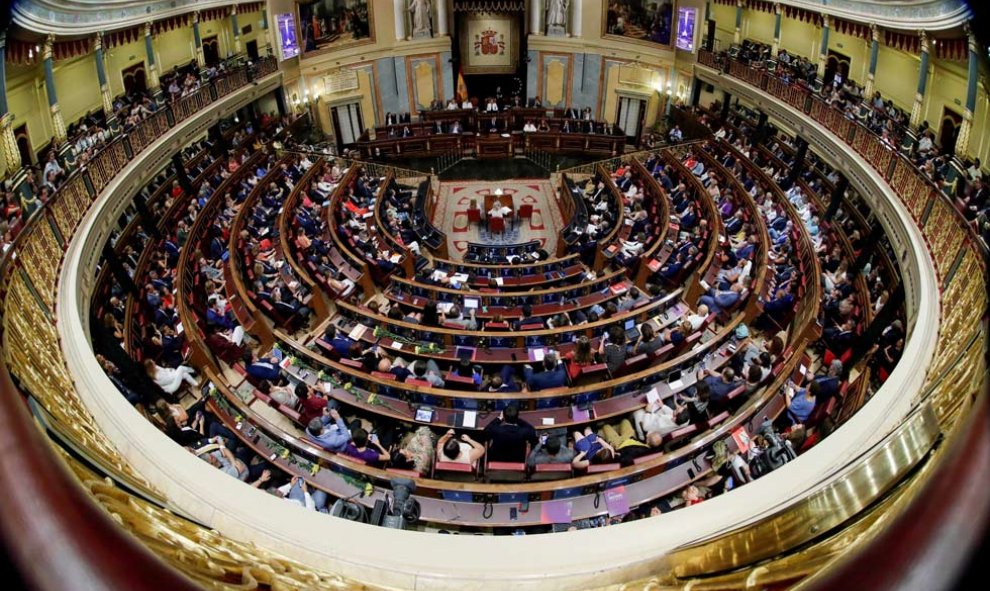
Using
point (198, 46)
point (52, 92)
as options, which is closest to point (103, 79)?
point (52, 92)

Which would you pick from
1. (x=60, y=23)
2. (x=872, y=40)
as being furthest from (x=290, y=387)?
(x=872, y=40)

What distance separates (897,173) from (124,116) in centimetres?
1852

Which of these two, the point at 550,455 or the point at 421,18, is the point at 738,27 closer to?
the point at 421,18

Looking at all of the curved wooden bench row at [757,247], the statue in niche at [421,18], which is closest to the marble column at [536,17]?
the statue in niche at [421,18]

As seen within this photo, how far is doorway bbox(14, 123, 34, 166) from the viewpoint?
12.0m

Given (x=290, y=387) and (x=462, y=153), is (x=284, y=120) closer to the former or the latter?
(x=462, y=153)

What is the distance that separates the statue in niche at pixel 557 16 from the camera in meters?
22.6

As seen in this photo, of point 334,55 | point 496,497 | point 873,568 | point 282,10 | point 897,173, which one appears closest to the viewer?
point 873,568

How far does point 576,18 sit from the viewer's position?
22.7 metres

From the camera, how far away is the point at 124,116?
584 inches

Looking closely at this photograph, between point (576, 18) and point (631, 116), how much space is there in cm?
468

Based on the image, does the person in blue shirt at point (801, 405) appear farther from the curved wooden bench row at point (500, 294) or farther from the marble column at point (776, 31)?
the marble column at point (776, 31)

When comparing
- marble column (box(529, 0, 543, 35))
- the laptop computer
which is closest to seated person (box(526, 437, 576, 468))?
the laptop computer

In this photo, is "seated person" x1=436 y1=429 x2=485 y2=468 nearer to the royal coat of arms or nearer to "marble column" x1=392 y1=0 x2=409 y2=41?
"marble column" x1=392 y1=0 x2=409 y2=41
